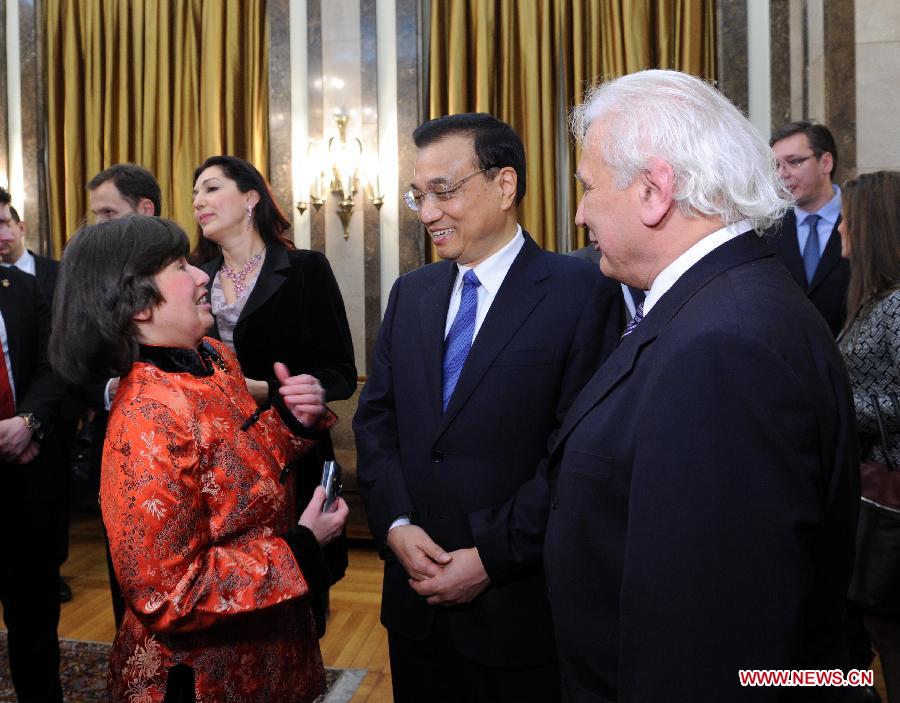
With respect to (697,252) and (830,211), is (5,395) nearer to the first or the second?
(697,252)

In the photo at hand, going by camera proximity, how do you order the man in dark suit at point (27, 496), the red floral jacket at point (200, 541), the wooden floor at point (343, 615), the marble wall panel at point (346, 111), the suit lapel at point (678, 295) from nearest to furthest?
the suit lapel at point (678, 295)
the red floral jacket at point (200, 541)
the man in dark suit at point (27, 496)
the wooden floor at point (343, 615)
the marble wall panel at point (346, 111)

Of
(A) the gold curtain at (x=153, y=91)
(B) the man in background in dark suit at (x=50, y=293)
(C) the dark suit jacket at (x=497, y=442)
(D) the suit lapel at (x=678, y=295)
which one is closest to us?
(D) the suit lapel at (x=678, y=295)

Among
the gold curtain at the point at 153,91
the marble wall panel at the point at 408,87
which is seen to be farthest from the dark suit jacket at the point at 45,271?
the marble wall panel at the point at 408,87

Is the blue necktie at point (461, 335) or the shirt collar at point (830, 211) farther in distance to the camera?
the shirt collar at point (830, 211)

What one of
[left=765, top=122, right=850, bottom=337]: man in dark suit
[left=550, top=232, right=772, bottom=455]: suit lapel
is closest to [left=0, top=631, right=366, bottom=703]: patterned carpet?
[left=550, top=232, right=772, bottom=455]: suit lapel

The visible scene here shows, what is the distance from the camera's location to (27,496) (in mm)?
2613

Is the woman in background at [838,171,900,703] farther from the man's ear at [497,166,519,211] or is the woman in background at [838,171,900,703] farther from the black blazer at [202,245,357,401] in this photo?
the black blazer at [202,245,357,401]

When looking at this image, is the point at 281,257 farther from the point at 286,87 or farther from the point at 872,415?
the point at 286,87

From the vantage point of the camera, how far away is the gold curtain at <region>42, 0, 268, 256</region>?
20.3 feet

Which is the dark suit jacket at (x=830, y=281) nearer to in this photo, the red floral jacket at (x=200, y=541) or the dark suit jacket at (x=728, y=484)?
the dark suit jacket at (x=728, y=484)

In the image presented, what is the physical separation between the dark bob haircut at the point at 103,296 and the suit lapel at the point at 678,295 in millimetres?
904

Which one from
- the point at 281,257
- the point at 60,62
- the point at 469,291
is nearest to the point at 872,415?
the point at 469,291

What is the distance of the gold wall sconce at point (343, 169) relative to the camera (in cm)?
595

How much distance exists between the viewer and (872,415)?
2.21m
